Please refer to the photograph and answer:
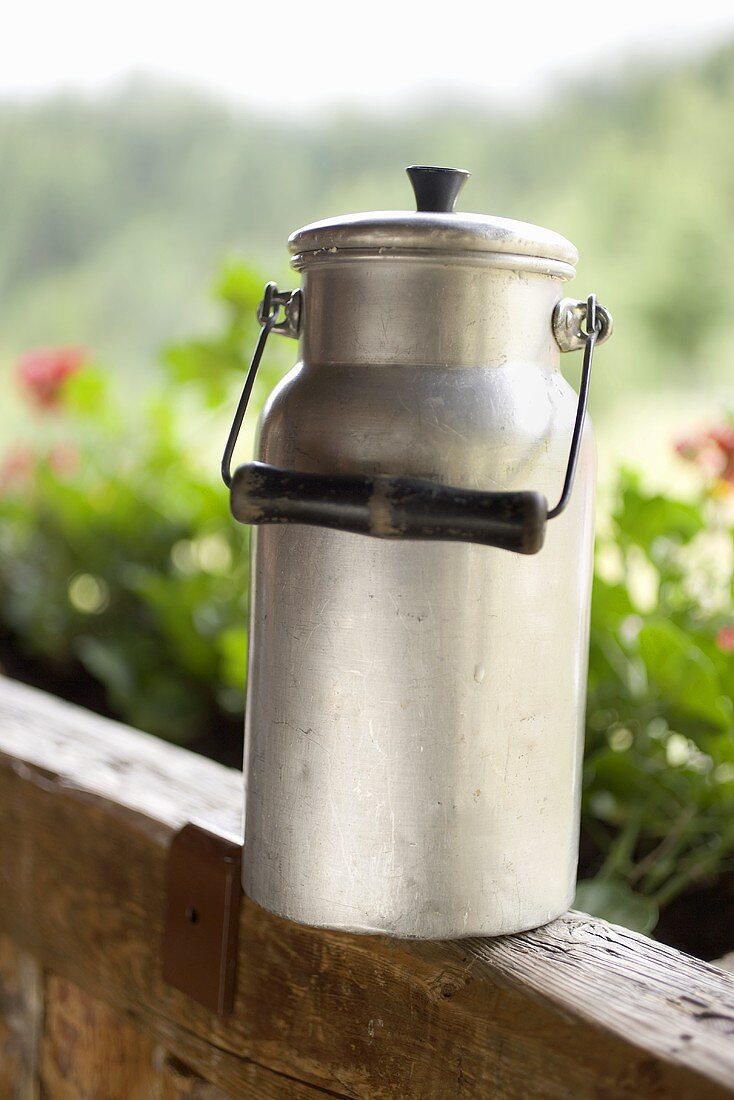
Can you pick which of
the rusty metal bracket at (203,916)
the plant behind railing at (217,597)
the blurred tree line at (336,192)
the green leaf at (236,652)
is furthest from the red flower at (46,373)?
the rusty metal bracket at (203,916)

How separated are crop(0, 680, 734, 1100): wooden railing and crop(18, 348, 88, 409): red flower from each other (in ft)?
2.65

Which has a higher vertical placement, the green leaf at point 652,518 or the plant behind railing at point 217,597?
the green leaf at point 652,518

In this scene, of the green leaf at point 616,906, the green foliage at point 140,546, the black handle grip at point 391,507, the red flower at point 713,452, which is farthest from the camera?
the green foliage at point 140,546

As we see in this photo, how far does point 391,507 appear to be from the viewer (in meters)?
0.44

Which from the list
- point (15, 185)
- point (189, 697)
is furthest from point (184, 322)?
point (189, 697)

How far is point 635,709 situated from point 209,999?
0.39 meters

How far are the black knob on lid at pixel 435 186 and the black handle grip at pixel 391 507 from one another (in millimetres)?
155

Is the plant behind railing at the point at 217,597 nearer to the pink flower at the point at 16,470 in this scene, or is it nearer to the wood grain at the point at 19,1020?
the pink flower at the point at 16,470

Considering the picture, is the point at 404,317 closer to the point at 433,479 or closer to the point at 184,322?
the point at 433,479

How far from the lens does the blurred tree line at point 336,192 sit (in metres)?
2.45

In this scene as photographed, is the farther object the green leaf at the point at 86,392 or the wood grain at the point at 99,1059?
the green leaf at the point at 86,392

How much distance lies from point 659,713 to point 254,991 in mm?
Result: 384

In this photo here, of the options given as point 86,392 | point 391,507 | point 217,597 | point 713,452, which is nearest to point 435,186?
point 391,507

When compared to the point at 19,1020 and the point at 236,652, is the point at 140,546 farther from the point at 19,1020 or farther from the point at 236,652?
the point at 19,1020
